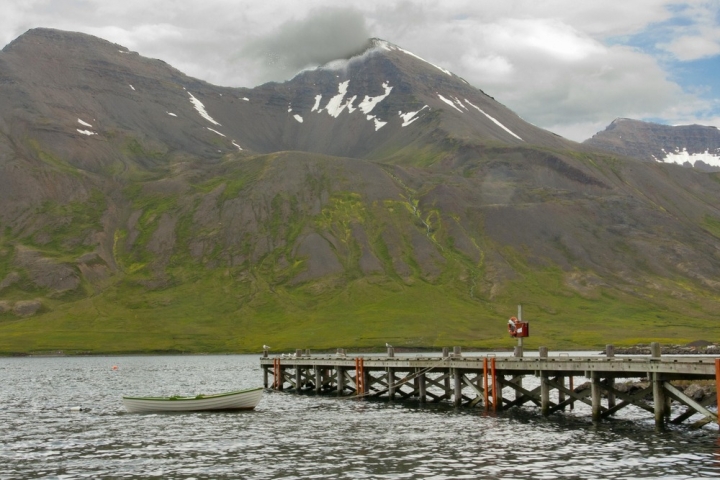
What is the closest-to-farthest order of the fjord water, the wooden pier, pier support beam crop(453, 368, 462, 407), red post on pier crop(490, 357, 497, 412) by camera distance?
the fjord water, the wooden pier, red post on pier crop(490, 357, 497, 412), pier support beam crop(453, 368, 462, 407)

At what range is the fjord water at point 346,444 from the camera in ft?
137

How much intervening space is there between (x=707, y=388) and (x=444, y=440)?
82.1ft

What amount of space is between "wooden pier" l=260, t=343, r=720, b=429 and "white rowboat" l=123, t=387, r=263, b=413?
14.5 metres

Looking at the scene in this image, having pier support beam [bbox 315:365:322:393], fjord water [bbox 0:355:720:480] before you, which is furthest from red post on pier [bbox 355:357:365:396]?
pier support beam [bbox 315:365:322:393]

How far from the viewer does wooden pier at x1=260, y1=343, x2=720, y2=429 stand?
5109cm

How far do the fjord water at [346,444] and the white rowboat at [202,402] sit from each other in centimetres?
92

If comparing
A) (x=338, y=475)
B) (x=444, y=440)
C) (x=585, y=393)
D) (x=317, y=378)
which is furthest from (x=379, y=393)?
(x=338, y=475)

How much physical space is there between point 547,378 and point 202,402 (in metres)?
28.3

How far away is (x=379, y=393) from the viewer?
276 feet

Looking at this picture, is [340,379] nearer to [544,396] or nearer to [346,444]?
[544,396]

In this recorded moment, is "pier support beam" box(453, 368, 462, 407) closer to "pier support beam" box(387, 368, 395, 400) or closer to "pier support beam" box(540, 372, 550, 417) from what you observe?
"pier support beam" box(540, 372, 550, 417)

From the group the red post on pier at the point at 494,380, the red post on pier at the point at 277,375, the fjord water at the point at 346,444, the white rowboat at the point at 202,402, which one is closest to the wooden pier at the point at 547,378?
the red post on pier at the point at 494,380

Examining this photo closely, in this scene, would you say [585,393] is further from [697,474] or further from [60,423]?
[60,423]

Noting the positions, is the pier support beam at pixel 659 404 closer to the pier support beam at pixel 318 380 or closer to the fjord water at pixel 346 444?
the fjord water at pixel 346 444
